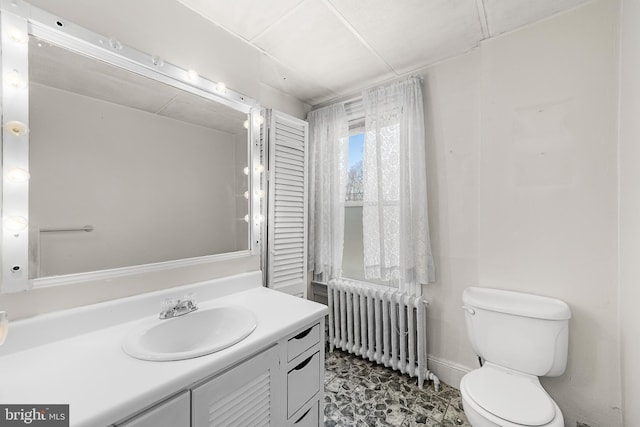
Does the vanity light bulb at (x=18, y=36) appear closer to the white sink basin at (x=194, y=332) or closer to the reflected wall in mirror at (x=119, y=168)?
the reflected wall in mirror at (x=119, y=168)

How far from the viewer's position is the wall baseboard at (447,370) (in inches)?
70.4

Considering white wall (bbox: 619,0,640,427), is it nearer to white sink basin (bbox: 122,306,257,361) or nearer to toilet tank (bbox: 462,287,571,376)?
toilet tank (bbox: 462,287,571,376)

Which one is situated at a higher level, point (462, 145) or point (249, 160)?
point (462, 145)

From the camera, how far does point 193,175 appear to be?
1.39m

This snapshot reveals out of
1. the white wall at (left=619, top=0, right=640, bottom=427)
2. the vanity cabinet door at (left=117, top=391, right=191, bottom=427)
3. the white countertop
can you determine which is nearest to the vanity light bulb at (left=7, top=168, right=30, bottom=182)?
the white countertop

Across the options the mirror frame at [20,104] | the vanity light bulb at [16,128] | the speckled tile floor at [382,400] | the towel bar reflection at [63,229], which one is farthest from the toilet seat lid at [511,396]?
the vanity light bulb at [16,128]

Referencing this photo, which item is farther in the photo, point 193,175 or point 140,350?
point 193,175

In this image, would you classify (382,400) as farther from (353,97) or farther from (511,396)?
(353,97)

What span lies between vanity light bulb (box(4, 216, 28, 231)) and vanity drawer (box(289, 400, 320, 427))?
1285mm

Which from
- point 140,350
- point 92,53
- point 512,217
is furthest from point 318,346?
point 92,53

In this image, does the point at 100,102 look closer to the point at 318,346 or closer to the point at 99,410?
the point at 99,410

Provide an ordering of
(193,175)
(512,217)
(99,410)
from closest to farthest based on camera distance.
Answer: (99,410) → (193,175) → (512,217)

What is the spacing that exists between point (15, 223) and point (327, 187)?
182cm

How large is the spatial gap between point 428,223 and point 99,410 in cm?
186
